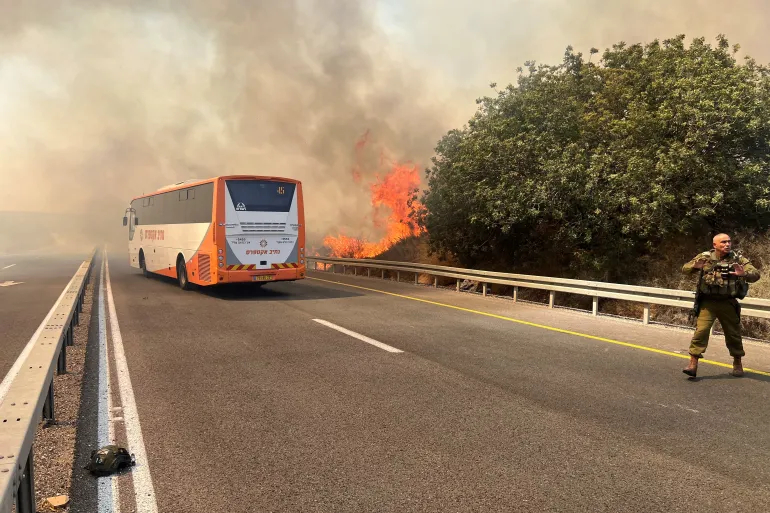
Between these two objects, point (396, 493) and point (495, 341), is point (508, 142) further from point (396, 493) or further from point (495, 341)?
point (396, 493)

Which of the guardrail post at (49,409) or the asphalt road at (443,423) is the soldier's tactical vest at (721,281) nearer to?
the asphalt road at (443,423)

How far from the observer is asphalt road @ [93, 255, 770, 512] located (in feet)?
10.5

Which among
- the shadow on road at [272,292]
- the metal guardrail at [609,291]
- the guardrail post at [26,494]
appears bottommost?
the shadow on road at [272,292]

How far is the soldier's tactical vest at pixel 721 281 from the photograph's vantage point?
19.3 feet

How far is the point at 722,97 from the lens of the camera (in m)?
12.9

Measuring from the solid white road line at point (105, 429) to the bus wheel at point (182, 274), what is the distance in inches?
291

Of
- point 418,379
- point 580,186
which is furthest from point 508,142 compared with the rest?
point 418,379

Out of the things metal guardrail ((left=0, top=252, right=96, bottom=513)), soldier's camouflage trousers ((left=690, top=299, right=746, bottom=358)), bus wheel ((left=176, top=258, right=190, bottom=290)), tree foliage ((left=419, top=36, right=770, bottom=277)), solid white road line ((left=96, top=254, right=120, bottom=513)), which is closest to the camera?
metal guardrail ((left=0, top=252, right=96, bottom=513))

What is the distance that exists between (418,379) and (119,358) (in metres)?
4.10

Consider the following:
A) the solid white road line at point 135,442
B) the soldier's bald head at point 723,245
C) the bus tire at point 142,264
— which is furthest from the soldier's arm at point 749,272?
the bus tire at point 142,264

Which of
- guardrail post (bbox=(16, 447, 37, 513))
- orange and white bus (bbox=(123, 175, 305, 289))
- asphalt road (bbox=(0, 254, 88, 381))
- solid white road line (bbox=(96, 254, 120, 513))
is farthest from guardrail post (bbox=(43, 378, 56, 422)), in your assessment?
orange and white bus (bbox=(123, 175, 305, 289))

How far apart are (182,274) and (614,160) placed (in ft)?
43.3

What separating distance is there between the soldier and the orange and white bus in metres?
10.6

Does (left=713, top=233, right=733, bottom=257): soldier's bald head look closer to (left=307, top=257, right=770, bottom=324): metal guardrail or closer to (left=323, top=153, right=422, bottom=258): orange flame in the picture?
(left=307, top=257, right=770, bottom=324): metal guardrail
